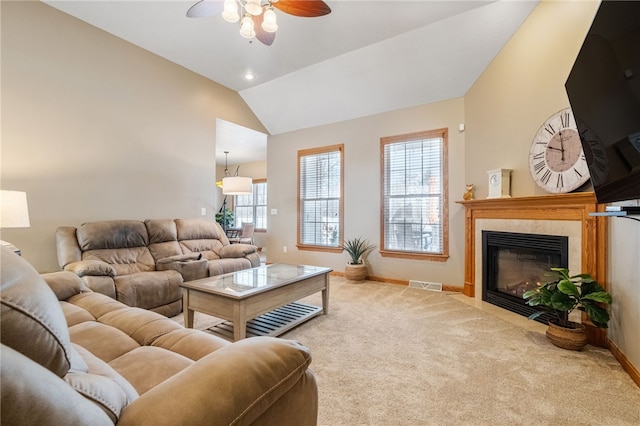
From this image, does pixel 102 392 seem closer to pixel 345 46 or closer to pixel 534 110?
pixel 534 110

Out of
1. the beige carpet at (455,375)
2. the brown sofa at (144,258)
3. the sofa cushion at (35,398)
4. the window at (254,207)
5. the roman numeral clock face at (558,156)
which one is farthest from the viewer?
the window at (254,207)

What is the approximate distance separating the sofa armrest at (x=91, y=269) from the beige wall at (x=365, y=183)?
331 centimetres

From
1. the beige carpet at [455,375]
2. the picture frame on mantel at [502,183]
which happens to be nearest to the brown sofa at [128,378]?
the beige carpet at [455,375]

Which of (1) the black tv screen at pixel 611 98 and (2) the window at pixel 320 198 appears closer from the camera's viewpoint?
(1) the black tv screen at pixel 611 98

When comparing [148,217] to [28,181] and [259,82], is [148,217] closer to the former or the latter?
[28,181]

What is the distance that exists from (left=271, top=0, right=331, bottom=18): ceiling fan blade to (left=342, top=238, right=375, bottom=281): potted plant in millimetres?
3281

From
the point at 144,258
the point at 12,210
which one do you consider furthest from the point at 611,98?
the point at 144,258

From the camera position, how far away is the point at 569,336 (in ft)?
7.25

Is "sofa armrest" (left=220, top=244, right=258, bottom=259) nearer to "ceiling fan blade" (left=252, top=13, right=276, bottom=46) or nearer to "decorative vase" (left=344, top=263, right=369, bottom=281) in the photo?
"decorative vase" (left=344, top=263, right=369, bottom=281)

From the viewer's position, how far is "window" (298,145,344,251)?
5117 mm

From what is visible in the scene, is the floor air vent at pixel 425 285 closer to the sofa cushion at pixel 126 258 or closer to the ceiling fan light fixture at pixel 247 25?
the sofa cushion at pixel 126 258

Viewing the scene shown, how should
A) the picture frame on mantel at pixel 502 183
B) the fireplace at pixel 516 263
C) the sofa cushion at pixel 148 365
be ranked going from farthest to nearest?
the picture frame on mantel at pixel 502 183
the fireplace at pixel 516 263
the sofa cushion at pixel 148 365

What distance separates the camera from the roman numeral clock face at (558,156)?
244 centimetres

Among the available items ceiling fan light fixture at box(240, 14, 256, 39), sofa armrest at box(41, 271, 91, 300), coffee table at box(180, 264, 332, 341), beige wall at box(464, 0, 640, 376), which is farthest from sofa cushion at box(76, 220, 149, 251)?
beige wall at box(464, 0, 640, 376)
